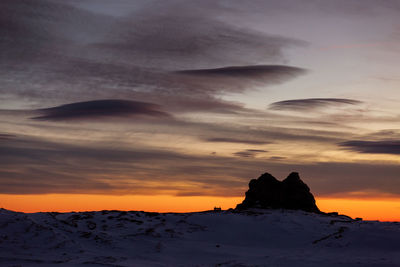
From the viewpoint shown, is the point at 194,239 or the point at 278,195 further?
the point at 278,195

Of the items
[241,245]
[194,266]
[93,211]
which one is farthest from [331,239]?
[93,211]

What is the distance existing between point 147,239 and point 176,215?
35.8 ft

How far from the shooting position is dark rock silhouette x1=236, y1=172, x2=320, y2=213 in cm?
7406

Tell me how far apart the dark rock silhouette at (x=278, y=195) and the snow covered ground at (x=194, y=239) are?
5024mm

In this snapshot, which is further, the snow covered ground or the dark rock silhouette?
the dark rock silhouette

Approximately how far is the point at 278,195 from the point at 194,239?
20236 millimetres

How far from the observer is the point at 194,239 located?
58.8m

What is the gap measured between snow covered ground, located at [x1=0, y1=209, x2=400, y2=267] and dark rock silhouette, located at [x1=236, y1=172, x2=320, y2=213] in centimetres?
502

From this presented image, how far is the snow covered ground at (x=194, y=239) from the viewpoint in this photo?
48.8 metres

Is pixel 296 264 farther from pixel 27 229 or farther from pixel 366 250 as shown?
pixel 27 229

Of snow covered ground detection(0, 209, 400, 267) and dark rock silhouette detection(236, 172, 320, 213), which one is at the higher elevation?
dark rock silhouette detection(236, 172, 320, 213)

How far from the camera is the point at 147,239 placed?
57.6 m

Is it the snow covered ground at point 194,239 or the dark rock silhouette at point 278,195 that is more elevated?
the dark rock silhouette at point 278,195

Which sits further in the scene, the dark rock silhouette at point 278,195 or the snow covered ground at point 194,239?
the dark rock silhouette at point 278,195
